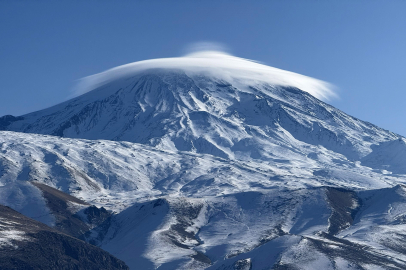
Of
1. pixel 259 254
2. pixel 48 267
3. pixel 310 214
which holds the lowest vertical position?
pixel 48 267

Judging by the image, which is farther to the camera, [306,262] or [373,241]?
[373,241]

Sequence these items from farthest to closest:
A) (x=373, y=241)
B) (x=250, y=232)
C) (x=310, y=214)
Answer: (x=310, y=214), (x=250, y=232), (x=373, y=241)

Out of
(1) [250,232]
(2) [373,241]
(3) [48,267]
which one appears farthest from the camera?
(1) [250,232]

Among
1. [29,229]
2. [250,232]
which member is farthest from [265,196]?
[29,229]

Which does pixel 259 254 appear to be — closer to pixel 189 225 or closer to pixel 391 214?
pixel 189 225

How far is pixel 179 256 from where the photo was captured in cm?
14438

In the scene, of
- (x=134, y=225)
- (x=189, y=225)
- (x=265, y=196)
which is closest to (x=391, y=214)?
(x=265, y=196)

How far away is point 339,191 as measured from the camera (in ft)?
653

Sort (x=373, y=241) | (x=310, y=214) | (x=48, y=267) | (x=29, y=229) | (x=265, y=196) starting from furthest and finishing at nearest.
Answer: (x=265, y=196), (x=310, y=214), (x=373, y=241), (x=29, y=229), (x=48, y=267)

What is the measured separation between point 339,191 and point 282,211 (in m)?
26.9

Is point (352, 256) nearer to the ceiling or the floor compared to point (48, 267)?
nearer to the ceiling

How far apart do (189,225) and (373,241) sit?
48060mm

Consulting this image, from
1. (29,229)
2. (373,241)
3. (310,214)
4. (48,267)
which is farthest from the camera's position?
(310,214)

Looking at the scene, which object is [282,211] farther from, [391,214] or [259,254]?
[259,254]
